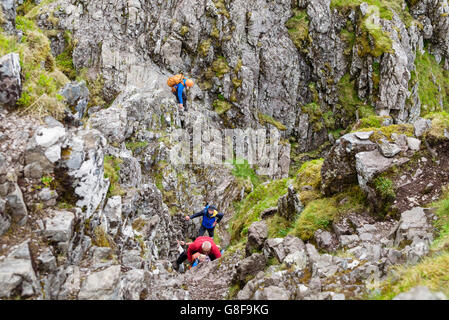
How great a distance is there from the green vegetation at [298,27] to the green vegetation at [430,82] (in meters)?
12.5

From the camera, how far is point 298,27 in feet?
102

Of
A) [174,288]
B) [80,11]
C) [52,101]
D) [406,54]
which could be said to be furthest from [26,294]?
[406,54]

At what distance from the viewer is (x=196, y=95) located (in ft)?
83.1

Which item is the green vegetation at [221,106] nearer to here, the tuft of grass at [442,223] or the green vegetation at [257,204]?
the green vegetation at [257,204]

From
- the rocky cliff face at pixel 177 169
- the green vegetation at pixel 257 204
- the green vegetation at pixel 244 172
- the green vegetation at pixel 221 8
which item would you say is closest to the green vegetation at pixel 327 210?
the rocky cliff face at pixel 177 169

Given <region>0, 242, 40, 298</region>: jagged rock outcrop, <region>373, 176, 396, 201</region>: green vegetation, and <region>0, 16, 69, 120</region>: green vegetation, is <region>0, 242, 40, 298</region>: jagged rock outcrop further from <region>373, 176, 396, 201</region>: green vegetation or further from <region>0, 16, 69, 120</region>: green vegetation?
<region>373, 176, 396, 201</region>: green vegetation

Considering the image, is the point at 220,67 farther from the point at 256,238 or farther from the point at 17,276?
the point at 17,276

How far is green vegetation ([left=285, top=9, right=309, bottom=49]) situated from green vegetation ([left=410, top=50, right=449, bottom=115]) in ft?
40.9

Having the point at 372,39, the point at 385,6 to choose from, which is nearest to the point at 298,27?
the point at 372,39

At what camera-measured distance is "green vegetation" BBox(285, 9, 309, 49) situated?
3075cm

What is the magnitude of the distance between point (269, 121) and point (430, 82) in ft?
68.7

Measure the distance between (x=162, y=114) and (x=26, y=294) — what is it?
17.3 metres

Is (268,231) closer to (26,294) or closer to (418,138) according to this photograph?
(418,138)

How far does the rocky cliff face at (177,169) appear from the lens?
262 inches
